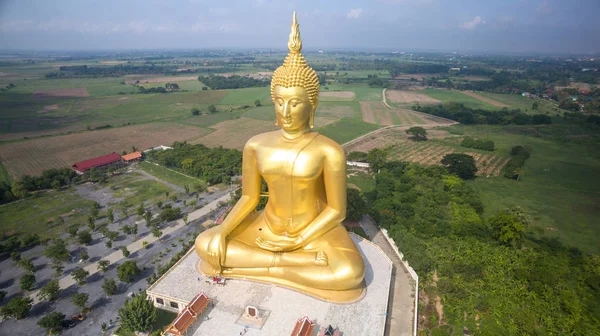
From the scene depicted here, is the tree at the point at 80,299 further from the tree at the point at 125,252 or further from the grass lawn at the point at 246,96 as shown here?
the grass lawn at the point at 246,96

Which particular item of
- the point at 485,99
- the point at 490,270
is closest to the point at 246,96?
the point at 485,99

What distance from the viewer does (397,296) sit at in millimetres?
13133

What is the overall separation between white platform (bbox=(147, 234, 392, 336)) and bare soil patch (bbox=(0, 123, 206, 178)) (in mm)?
25717

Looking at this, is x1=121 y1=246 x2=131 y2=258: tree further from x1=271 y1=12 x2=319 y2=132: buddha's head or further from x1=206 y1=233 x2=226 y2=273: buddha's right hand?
x1=271 y1=12 x2=319 y2=132: buddha's head

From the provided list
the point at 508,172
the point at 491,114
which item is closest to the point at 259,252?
the point at 508,172

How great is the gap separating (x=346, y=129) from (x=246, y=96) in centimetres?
3438

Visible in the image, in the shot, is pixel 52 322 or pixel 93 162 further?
pixel 93 162

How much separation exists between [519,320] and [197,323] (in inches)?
446

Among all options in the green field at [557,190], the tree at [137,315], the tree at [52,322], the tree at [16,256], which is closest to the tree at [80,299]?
the tree at [52,322]

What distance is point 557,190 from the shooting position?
26438mm

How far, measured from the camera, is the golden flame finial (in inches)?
397

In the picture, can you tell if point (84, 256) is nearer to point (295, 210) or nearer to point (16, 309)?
point (16, 309)

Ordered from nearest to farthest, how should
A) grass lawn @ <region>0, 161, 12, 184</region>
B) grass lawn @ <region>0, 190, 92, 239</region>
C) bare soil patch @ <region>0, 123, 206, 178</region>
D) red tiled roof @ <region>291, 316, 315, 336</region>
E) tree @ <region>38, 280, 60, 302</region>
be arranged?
1. red tiled roof @ <region>291, 316, 315, 336</region>
2. tree @ <region>38, 280, 60, 302</region>
3. grass lawn @ <region>0, 190, 92, 239</region>
4. grass lawn @ <region>0, 161, 12, 184</region>
5. bare soil patch @ <region>0, 123, 206, 178</region>

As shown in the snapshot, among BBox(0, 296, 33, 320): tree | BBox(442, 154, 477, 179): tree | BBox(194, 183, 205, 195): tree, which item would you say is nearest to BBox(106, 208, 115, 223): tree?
BBox(194, 183, 205, 195): tree
